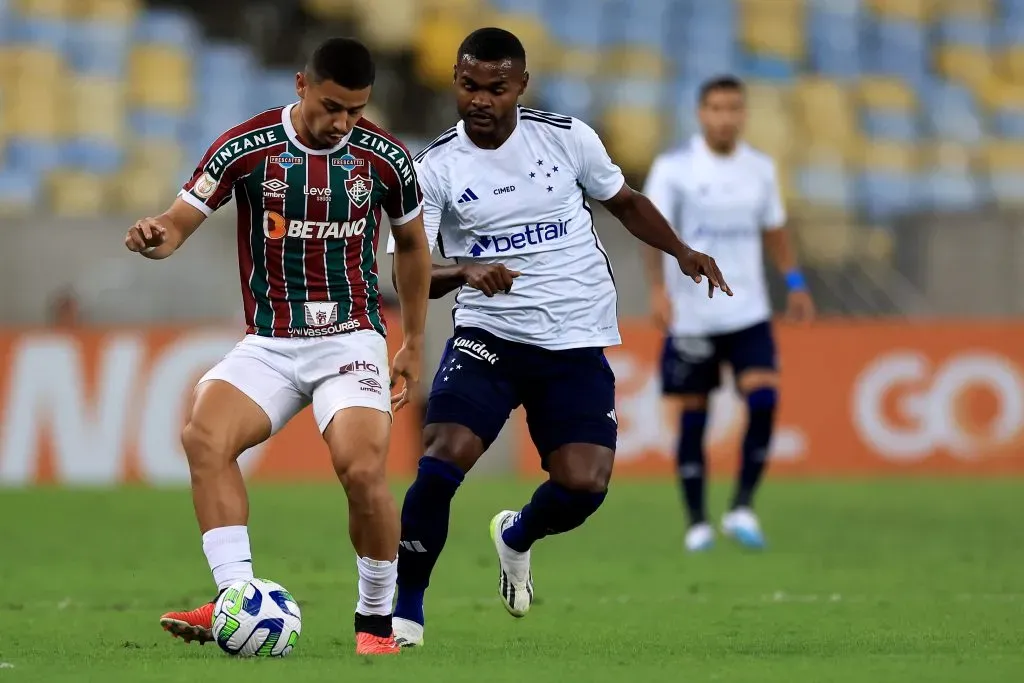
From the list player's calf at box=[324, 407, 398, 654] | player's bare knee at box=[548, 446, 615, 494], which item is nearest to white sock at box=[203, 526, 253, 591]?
player's calf at box=[324, 407, 398, 654]

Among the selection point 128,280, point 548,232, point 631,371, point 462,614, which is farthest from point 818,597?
point 128,280

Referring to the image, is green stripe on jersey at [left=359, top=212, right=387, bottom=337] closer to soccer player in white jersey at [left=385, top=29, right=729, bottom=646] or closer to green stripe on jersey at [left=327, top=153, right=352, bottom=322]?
green stripe on jersey at [left=327, top=153, right=352, bottom=322]

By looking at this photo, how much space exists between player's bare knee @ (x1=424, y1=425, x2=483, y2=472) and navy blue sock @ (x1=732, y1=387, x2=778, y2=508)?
448 cm

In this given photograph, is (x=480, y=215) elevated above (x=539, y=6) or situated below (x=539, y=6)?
below

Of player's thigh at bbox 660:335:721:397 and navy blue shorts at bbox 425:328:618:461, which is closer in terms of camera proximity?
navy blue shorts at bbox 425:328:618:461

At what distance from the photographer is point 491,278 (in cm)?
645

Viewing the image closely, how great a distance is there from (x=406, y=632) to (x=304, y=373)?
1032 mm

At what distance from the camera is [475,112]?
267 inches

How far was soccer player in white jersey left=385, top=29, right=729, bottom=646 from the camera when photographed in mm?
6797

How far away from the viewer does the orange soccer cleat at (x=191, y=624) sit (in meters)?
6.00

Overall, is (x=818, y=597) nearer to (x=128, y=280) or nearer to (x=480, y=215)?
(x=480, y=215)

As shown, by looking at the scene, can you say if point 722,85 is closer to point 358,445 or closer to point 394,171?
point 394,171

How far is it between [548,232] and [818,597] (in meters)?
2.31

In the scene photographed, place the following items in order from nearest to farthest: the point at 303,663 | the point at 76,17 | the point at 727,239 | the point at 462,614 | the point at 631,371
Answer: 1. the point at 303,663
2. the point at 462,614
3. the point at 727,239
4. the point at 631,371
5. the point at 76,17
